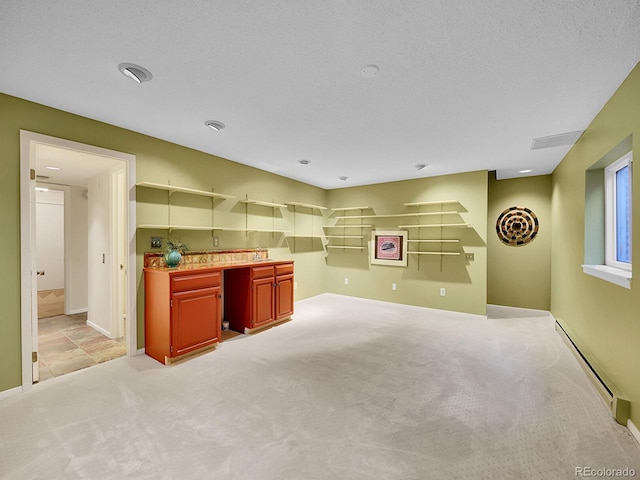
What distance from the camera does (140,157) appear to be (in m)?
3.14

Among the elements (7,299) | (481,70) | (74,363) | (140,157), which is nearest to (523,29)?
(481,70)

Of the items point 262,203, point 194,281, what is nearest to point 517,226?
point 262,203

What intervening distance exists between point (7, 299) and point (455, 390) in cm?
394

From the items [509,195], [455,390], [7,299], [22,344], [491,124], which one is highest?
[491,124]

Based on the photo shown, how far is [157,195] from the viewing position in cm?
329

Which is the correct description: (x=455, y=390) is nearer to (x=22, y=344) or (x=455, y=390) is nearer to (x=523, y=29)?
(x=523, y=29)

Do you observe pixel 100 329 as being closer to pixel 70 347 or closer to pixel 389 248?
pixel 70 347

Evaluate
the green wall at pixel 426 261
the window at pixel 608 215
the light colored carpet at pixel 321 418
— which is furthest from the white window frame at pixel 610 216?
the green wall at pixel 426 261

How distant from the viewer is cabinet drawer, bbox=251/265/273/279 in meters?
3.85

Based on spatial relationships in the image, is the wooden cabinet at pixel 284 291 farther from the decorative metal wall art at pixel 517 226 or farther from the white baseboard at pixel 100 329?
the decorative metal wall art at pixel 517 226

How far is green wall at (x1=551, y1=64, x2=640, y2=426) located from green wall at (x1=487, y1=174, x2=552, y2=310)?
0.65 m

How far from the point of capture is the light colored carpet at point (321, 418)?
5.22 ft

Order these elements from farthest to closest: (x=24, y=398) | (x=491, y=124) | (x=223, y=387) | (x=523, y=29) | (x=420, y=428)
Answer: (x=491, y=124) → (x=223, y=387) → (x=24, y=398) → (x=420, y=428) → (x=523, y=29)

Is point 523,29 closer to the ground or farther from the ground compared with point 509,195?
farther from the ground
